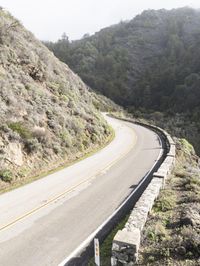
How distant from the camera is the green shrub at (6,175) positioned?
1686cm

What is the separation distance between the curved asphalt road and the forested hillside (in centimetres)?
5195

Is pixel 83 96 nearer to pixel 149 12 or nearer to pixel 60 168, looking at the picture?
pixel 60 168

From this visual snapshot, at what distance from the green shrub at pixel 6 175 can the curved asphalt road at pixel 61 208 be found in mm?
1015

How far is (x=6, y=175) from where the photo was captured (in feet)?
55.7

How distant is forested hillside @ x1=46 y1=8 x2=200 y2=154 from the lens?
3866 inches

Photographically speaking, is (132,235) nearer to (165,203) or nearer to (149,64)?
(165,203)

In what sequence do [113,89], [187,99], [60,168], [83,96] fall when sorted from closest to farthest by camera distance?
[60,168] → [83,96] → [187,99] → [113,89]

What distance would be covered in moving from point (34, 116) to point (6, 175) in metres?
6.19

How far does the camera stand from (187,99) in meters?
94.1

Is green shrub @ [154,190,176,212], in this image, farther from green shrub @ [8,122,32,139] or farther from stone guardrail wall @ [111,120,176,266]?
green shrub @ [8,122,32,139]

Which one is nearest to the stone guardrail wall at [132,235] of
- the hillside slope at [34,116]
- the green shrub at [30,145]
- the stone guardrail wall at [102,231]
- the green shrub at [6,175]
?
the stone guardrail wall at [102,231]

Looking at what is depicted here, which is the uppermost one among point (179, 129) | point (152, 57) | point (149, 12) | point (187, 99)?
point (149, 12)

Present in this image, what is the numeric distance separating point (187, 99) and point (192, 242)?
8904cm

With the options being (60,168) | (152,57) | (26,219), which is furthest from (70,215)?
(152,57)
